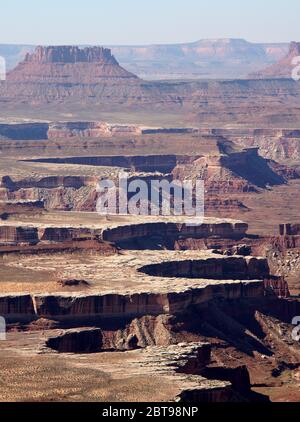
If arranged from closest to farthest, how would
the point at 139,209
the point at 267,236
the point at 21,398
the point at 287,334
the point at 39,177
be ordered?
the point at 21,398, the point at 287,334, the point at 267,236, the point at 139,209, the point at 39,177

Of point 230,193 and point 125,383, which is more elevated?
point 230,193

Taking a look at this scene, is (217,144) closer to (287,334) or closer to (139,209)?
(139,209)

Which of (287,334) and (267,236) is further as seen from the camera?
(267,236)

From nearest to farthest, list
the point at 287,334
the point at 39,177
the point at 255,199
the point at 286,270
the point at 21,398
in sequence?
the point at 21,398 < the point at 287,334 < the point at 286,270 < the point at 39,177 < the point at 255,199

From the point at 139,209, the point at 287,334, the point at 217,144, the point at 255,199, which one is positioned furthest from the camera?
the point at 217,144

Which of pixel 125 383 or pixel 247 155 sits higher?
pixel 247 155

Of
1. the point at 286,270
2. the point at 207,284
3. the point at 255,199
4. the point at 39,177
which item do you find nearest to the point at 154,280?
the point at 207,284

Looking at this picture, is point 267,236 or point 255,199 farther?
point 255,199

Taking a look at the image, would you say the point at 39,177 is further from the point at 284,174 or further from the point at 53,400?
the point at 53,400

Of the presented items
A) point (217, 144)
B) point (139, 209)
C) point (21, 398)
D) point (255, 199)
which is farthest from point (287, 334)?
point (217, 144)

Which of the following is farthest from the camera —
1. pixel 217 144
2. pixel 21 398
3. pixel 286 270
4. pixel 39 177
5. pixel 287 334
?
pixel 217 144
